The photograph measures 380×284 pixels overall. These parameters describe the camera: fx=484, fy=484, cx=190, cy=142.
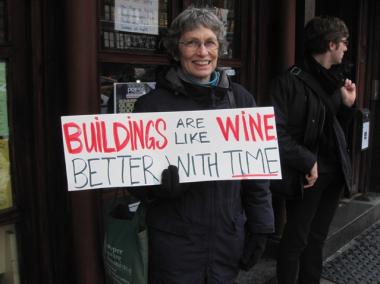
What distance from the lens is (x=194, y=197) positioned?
1.82 m

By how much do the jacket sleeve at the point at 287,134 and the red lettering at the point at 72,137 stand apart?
48.9 inches

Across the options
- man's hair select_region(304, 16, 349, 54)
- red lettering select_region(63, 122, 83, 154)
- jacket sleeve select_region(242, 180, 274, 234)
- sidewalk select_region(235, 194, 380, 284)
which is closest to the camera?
red lettering select_region(63, 122, 83, 154)

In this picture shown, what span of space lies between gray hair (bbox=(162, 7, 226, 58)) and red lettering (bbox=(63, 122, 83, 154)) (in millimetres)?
498

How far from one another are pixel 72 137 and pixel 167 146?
13.7 inches

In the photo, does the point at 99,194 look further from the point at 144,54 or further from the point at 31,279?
the point at 144,54

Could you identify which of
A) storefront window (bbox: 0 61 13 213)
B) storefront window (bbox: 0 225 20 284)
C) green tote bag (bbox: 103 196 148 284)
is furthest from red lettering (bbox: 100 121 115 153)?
storefront window (bbox: 0 225 20 284)

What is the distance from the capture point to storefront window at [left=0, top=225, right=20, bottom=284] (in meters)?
2.33

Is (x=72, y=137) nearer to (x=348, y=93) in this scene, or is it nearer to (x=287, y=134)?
(x=287, y=134)

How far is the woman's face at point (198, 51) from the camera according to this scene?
183cm

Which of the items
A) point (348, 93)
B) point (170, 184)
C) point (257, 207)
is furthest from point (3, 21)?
point (348, 93)

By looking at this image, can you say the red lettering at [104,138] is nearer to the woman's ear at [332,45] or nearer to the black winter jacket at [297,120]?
the black winter jacket at [297,120]

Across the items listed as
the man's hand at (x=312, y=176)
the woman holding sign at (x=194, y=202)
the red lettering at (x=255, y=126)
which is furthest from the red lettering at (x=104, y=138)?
the man's hand at (x=312, y=176)

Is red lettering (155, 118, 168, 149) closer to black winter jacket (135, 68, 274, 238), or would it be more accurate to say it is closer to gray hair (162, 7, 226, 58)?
black winter jacket (135, 68, 274, 238)

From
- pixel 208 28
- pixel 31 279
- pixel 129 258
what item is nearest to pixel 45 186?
pixel 31 279
